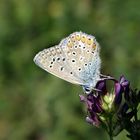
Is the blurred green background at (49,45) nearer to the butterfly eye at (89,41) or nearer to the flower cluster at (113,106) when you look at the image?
the butterfly eye at (89,41)

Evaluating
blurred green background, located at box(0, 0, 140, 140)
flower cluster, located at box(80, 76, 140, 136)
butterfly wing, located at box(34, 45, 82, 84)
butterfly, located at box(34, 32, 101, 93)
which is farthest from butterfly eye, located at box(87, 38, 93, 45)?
blurred green background, located at box(0, 0, 140, 140)

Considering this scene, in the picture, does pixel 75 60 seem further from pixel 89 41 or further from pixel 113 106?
pixel 113 106

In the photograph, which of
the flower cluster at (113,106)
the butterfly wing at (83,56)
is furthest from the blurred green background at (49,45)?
the flower cluster at (113,106)

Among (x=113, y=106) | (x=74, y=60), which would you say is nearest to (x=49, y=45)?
(x=74, y=60)

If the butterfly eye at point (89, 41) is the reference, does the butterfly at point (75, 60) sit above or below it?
below

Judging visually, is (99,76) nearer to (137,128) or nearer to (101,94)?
(101,94)
